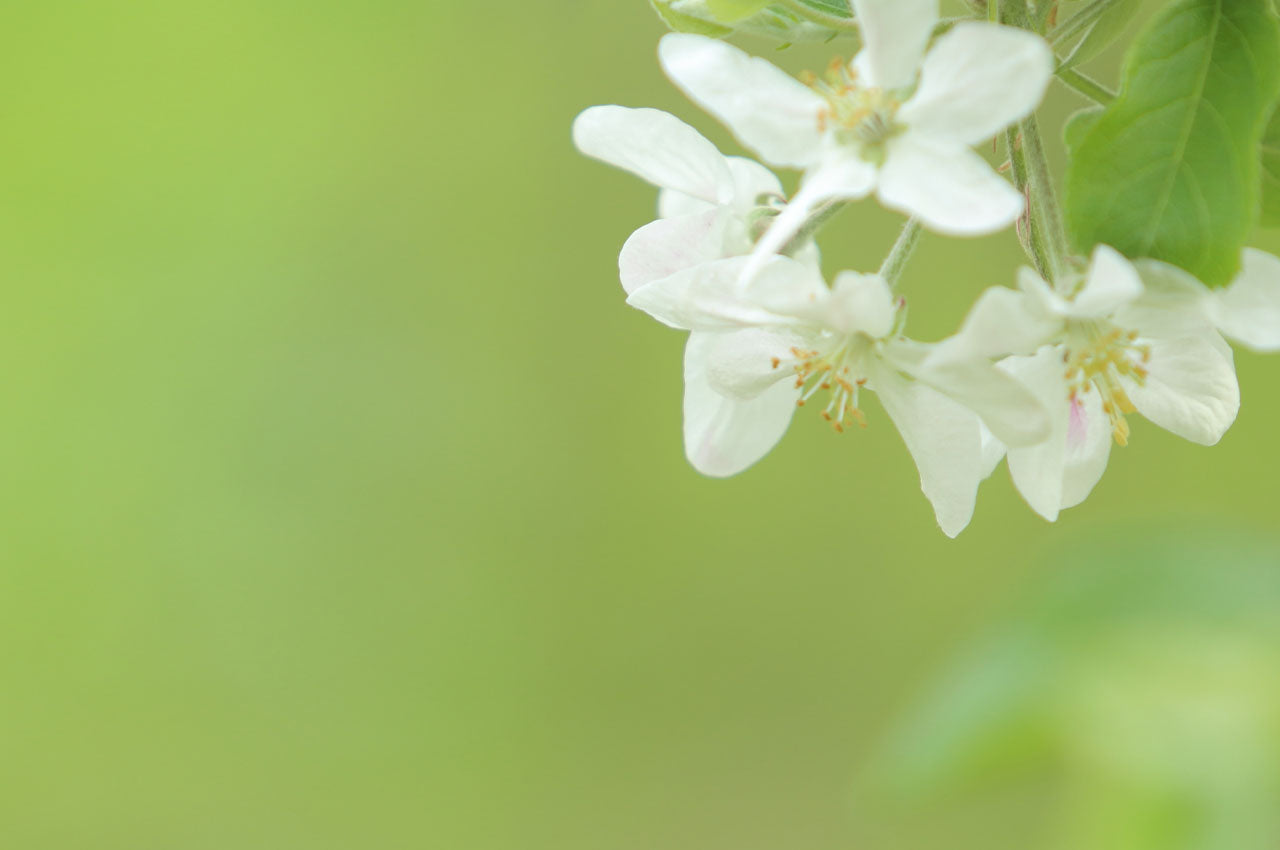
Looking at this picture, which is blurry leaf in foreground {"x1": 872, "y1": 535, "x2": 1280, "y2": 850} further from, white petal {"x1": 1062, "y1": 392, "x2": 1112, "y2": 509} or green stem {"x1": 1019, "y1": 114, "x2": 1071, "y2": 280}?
green stem {"x1": 1019, "y1": 114, "x2": 1071, "y2": 280}

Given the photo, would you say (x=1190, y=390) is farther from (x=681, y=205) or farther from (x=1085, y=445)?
(x=681, y=205)

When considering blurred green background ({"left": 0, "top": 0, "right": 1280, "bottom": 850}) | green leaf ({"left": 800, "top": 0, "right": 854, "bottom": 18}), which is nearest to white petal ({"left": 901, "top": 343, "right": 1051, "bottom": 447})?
green leaf ({"left": 800, "top": 0, "right": 854, "bottom": 18})

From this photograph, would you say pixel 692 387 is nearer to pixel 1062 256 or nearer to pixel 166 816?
pixel 1062 256

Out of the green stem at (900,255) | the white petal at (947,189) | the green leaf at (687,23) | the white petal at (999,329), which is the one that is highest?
the green leaf at (687,23)

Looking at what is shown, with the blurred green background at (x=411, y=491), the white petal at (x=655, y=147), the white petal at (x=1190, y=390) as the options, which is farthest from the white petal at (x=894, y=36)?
the blurred green background at (x=411, y=491)

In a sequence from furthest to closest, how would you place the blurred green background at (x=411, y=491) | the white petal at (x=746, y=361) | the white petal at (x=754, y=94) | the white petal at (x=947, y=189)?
the blurred green background at (x=411, y=491) → the white petal at (x=746, y=361) → the white petal at (x=754, y=94) → the white petal at (x=947, y=189)

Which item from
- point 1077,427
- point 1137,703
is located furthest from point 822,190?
point 1137,703

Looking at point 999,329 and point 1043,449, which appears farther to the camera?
point 1043,449

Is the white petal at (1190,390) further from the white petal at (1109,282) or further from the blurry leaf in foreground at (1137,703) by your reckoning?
the blurry leaf in foreground at (1137,703)
